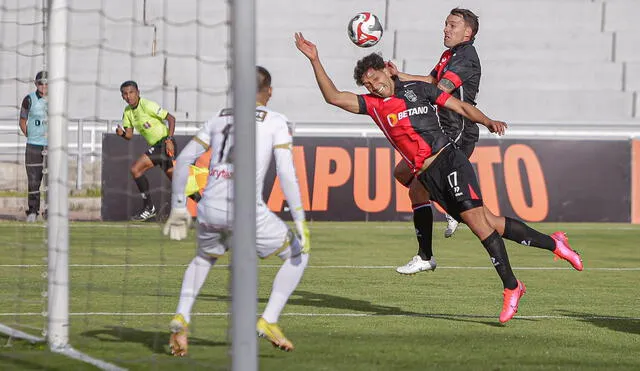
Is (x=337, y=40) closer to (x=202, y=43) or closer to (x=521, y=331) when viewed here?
(x=202, y=43)

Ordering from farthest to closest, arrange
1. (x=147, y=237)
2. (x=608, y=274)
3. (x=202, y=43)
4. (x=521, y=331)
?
(x=202, y=43), (x=147, y=237), (x=608, y=274), (x=521, y=331)

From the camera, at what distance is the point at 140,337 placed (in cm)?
753

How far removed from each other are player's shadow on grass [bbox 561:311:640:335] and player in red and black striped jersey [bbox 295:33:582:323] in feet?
1.72

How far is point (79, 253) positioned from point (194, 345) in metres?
7.06

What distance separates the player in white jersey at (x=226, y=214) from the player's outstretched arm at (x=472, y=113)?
1923mm

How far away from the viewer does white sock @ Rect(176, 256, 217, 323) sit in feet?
22.7

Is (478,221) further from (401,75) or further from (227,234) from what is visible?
(227,234)

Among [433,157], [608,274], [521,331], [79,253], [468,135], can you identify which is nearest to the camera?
[521,331]

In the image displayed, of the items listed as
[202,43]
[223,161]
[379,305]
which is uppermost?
[202,43]

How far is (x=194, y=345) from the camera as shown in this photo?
23.3 feet

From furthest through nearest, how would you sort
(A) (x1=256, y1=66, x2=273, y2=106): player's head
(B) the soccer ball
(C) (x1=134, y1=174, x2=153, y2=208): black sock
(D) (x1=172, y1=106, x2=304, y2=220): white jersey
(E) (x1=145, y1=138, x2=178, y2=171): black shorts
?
(C) (x1=134, y1=174, x2=153, y2=208): black sock, (E) (x1=145, y1=138, x2=178, y2=171): black shorts, (B) the soccer ball, (A) (x1=256, y1=66, x2=273, y2=106): player's head, (D) (x1=172, y1=106, x2=304, y2=220): white jersey

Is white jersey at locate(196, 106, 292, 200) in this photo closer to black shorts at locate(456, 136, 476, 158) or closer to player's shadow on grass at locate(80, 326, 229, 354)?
player's shadow on grass at locate(80, 326, 229, 354)

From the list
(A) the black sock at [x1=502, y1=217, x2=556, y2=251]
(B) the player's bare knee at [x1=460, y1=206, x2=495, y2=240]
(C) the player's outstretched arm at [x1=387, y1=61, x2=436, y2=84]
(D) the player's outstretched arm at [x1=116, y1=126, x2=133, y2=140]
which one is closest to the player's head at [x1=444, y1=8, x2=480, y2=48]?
(C) the player's outstretched arm at [x1=387, y1=61, x2=436, y2=84]

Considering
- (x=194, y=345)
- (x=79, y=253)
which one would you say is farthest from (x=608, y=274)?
(x=194, y=345)
